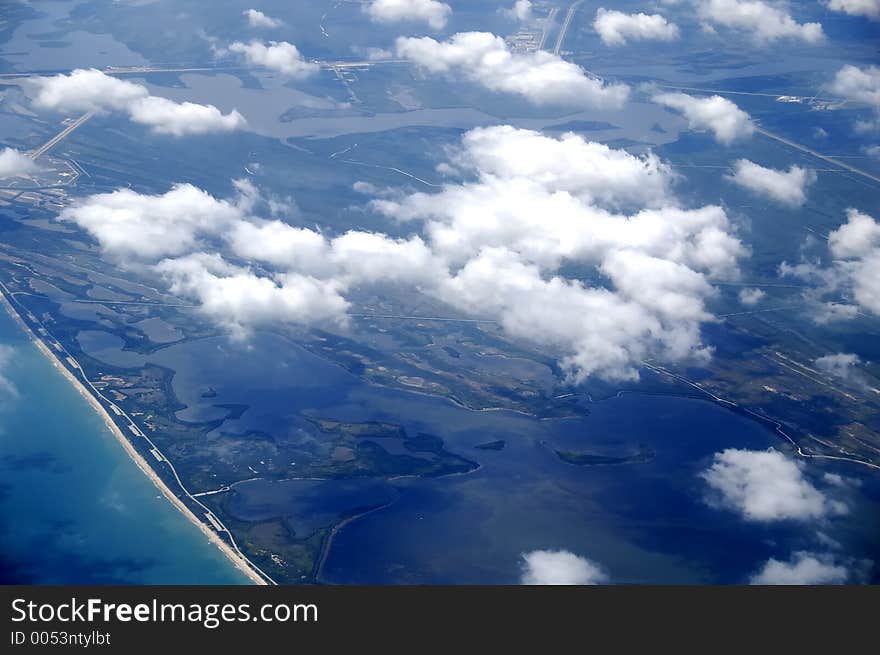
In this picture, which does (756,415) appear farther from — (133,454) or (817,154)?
(817,154)

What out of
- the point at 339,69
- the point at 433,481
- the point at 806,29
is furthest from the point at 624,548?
the point at 806,29

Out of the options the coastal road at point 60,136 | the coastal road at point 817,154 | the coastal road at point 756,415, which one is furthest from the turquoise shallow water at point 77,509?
the coastal road at point 817,154

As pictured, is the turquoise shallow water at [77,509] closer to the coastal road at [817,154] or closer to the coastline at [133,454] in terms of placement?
the coastline at [133,454]

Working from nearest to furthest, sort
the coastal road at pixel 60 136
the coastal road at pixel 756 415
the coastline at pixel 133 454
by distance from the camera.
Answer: the coastline at pixel 133 454 < the coastal road at pixel 756 415 < the coastal road at pixel 60 136

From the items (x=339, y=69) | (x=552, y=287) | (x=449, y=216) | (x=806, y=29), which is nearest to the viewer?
(x=552, y=287)

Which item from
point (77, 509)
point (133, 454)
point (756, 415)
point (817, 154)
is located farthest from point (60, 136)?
point (817, 154)

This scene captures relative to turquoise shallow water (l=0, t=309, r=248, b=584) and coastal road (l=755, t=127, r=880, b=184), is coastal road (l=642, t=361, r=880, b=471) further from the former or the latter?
coastal road (l=755, t=127, r=880, b=184)

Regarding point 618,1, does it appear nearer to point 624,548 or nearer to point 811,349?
point 811,349
